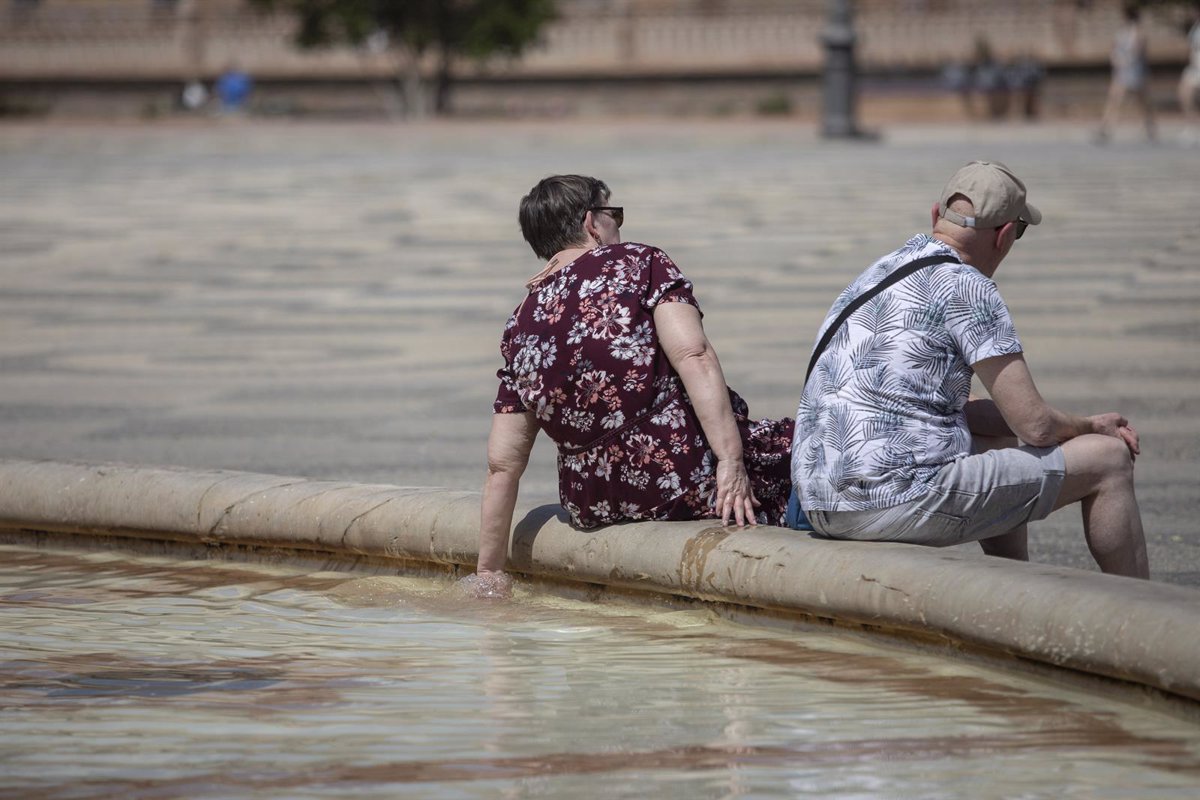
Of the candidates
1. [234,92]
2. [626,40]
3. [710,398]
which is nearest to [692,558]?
[710,398]

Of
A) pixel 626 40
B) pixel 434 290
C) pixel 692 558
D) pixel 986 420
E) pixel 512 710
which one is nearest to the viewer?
pixel 512 710

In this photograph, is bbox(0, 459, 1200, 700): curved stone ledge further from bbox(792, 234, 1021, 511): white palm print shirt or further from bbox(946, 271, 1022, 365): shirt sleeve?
bbox(946, 271, 1022, 365): shirt sleeve

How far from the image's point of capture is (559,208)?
5094 mm

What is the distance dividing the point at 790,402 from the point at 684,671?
3719 mm

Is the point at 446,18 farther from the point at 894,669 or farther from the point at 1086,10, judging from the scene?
the point at 894,669

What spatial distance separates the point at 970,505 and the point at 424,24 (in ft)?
108

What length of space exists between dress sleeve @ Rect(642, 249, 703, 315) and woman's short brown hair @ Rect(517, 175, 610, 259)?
24 centimetres

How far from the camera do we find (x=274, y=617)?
5078 millimetres

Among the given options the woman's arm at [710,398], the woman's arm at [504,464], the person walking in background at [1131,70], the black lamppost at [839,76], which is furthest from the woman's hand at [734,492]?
the black lamppost at [839,76]

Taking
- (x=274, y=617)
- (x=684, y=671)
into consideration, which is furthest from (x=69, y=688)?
(x=684, y=671)

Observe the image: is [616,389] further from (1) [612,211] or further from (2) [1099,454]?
(2) [1099,454]

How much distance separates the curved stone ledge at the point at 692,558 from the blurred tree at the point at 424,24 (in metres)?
31.0

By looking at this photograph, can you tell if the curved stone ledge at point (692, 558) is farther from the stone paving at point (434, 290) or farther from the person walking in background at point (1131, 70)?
the person walking in background at point (1131, 70)

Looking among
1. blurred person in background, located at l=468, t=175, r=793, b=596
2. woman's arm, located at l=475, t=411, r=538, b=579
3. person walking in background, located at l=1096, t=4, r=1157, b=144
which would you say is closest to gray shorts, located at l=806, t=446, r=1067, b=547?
blurred person in background, located at l=468, t=175, r=793, b=596
